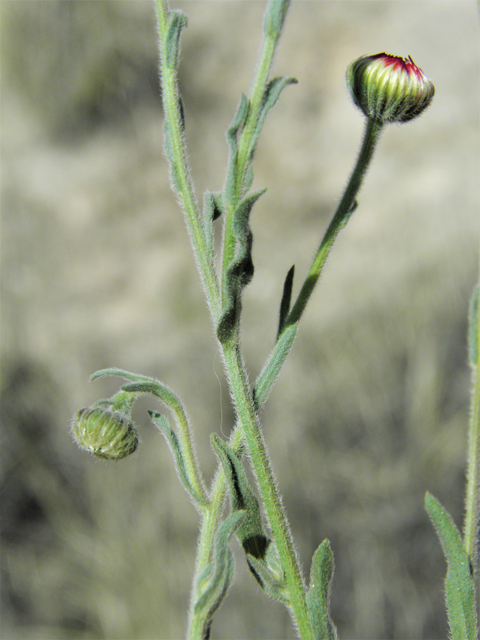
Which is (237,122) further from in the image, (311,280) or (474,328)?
(474,328)

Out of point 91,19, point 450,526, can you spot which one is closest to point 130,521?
point 450,526

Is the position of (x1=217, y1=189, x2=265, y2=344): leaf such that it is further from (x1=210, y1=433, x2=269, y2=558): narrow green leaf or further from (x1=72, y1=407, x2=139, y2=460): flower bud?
(x1=72, y1=407, x2=139, y2=460): flower bud

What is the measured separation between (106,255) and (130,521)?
9.02ft

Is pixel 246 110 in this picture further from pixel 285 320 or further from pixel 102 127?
pixel 102 127

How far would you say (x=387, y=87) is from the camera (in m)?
0.80

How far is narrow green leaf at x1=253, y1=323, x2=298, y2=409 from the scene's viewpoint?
72 centimetres

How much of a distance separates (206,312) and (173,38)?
439 cm

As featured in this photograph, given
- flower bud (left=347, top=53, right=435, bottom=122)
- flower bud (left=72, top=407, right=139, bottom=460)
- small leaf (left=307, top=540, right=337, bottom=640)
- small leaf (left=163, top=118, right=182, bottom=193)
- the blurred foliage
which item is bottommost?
small leaf (left=307, top=540, right=337, bottom=640)

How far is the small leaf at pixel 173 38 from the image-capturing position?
723 mm

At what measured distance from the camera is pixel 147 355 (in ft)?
16.9

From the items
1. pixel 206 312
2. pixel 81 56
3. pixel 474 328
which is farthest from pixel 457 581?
pixel 81 56

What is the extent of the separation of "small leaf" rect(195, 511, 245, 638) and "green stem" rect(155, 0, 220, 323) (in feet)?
0.83

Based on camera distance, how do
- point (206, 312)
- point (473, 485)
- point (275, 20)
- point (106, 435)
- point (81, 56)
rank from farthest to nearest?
point (81, 56) → point (206, 312) → point (106, 435) → point (473, 485) → point (275, 20)

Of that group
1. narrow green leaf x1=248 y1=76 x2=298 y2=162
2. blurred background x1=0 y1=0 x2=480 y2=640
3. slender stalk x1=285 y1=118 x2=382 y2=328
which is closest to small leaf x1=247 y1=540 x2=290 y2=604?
slender stalk x1=285 y1=118 x2=382 y2=328
